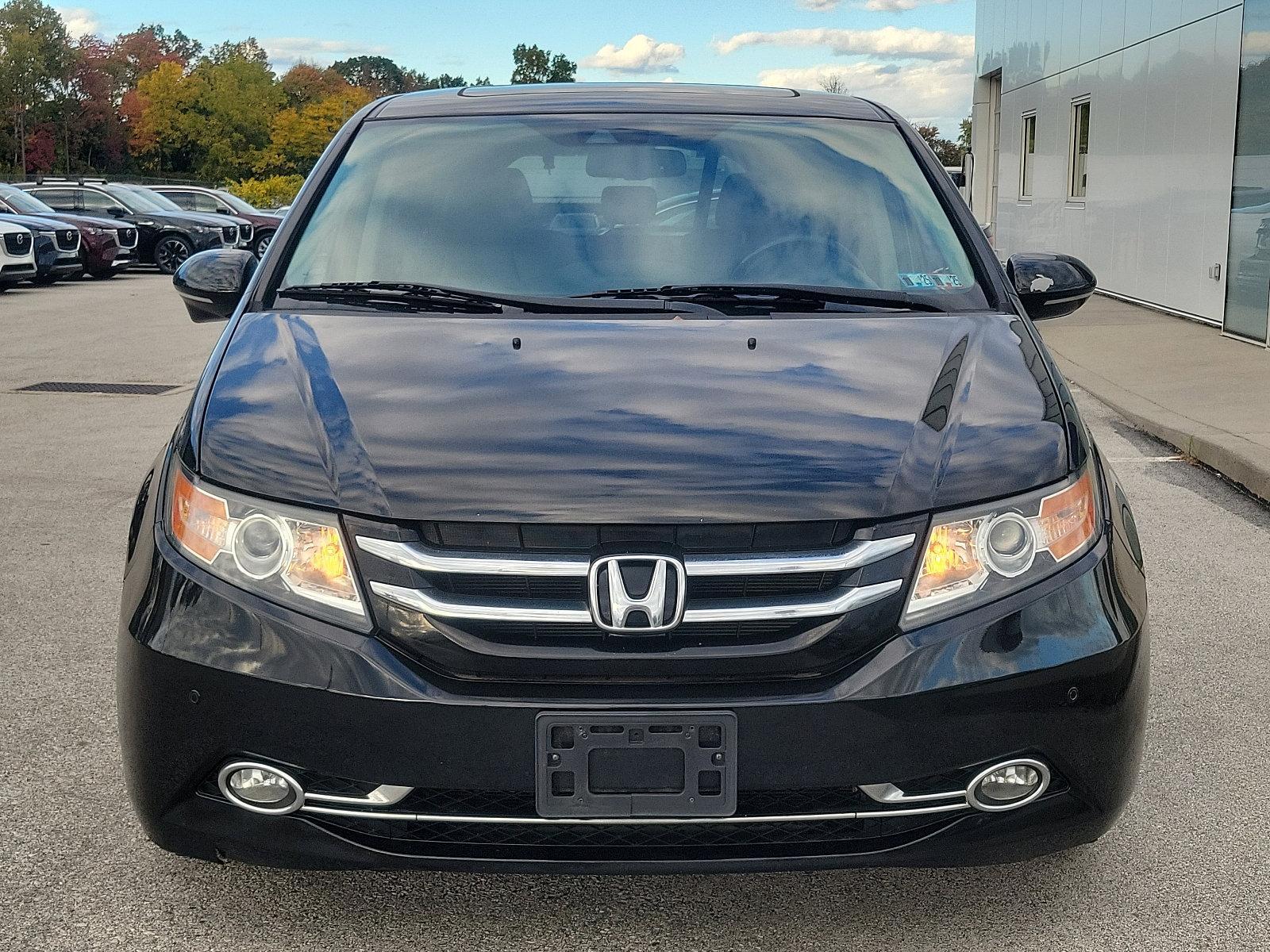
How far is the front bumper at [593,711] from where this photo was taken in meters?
2.36

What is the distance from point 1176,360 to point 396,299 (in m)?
9.90

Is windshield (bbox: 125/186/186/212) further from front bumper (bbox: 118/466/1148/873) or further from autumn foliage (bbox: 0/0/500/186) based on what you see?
autumn foliage (bbox: 0/0/500/186)

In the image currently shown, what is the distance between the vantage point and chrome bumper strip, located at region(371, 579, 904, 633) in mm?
2379

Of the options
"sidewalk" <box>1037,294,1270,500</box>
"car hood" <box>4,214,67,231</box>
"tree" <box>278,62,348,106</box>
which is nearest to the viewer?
"sidewalk" <box>1037,294,1270,500</box>

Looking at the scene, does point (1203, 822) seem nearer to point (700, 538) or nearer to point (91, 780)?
point (700, 538)

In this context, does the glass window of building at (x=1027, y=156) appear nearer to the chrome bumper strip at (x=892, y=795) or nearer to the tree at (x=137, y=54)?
the chrome bumper strip at (x=892, y=795)

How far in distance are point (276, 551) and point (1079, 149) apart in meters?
21.0

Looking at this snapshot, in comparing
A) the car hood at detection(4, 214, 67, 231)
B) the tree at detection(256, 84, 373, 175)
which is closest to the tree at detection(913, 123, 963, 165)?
the tree at detection(256, 84, 373, 175)

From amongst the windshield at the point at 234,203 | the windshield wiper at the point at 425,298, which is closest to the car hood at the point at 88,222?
the windshield at the point at 234,203

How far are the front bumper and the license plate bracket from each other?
20mm

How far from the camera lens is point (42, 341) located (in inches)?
566

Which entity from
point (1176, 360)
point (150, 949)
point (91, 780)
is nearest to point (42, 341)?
point (1176, 360)

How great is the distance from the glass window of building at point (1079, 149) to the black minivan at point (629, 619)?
19738mm

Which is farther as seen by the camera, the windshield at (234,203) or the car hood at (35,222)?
the windshield at (234,203)
